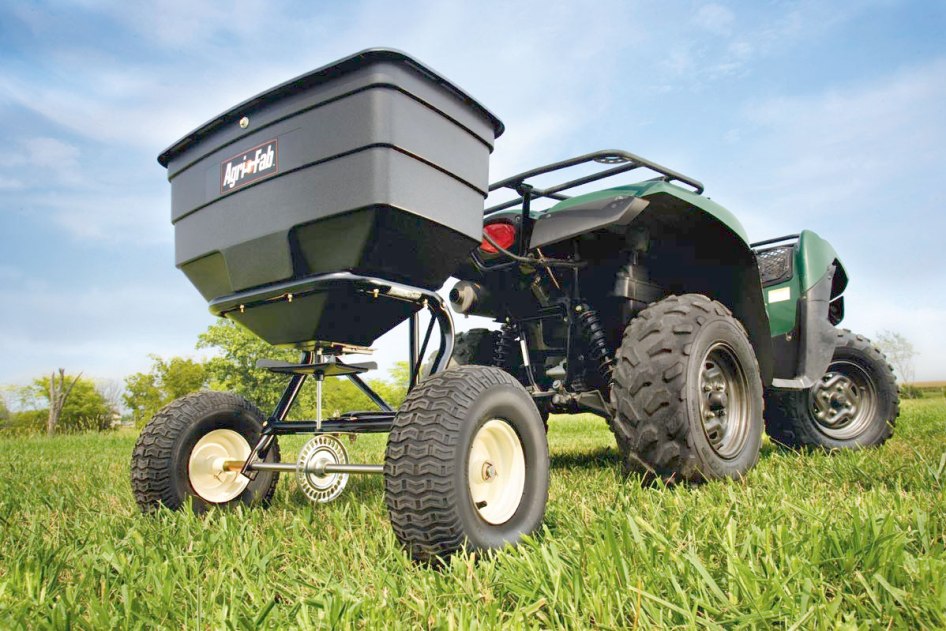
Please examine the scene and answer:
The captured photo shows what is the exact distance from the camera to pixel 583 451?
487 centimetres

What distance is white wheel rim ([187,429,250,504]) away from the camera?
253 centimetres

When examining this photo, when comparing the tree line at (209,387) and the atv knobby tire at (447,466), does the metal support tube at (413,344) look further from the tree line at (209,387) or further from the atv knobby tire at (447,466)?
the tree line at (209,387)

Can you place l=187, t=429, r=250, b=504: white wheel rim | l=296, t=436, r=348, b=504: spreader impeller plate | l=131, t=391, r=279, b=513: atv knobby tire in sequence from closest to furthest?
l=296, t=436, r=348, b=504: spreader impeller plate
l=131, t=391, r=279, b=513: atv knobby tire
l=187, t=429, r=250, b=504: white wheel rim

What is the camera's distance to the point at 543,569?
60.4 inches

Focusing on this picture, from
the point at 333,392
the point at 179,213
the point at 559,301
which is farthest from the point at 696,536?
the point at 333,392

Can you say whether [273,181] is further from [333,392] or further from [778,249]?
[333,392]

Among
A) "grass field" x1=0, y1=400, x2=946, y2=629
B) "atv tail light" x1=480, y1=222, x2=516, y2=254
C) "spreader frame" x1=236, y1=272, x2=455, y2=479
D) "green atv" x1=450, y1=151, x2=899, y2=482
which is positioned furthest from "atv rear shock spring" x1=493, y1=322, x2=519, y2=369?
"grass field" x1=0, y1=400, x2=946, y2=629

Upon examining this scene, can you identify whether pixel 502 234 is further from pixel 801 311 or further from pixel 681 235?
pixel 801 311

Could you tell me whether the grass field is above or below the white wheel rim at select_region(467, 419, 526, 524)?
below

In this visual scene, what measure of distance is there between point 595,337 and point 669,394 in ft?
1.61

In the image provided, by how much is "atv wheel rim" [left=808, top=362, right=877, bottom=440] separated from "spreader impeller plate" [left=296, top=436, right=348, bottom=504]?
10.8ft

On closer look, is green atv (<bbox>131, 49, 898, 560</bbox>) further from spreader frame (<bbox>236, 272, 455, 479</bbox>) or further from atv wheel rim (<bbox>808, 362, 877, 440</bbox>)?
atv wheel rim (<bbox>808, 362, 877, 440</bbox>)

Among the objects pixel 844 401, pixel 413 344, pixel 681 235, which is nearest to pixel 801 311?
pixel 844 401

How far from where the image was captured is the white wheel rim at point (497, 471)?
1.91 metres
